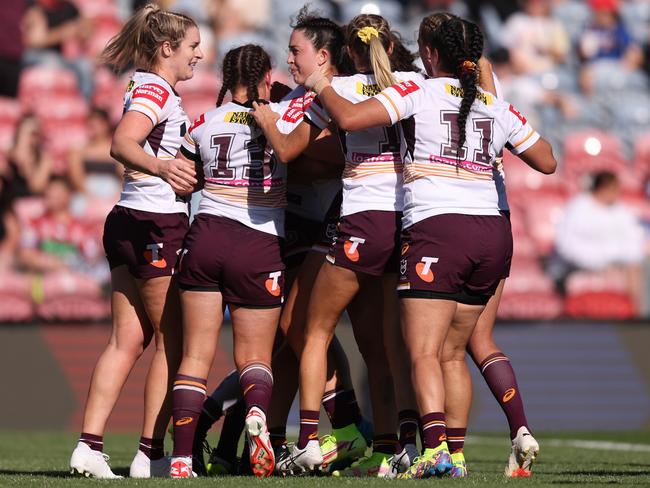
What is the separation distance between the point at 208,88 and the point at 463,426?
9.09 m

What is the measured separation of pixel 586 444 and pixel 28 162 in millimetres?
6692

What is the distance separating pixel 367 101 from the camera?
17.5ft

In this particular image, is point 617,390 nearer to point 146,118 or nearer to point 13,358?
point 13,358

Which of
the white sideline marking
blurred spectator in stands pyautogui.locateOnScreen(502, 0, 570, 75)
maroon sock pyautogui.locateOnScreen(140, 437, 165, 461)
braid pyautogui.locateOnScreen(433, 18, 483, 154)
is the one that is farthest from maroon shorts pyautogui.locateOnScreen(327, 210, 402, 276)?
blurred spectator in stands pyautogui.locateOnScreen(502, 0, 570, 75)

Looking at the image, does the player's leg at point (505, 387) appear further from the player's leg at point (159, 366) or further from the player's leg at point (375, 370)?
the player's leg at point (159, 366)

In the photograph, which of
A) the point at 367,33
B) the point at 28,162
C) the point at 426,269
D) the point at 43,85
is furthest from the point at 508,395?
the point at 43,85

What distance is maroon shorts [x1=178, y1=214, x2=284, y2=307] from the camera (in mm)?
5664

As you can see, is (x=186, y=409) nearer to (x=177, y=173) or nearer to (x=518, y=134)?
(x=177, y=173)

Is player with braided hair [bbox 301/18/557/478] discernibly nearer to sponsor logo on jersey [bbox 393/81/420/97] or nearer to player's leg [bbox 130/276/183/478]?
sponsor logo on jersey [bbox 393/81/420/97]

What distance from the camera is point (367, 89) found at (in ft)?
18.8

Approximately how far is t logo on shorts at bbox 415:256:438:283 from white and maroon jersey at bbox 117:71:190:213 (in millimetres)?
1301

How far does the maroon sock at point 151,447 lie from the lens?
5.87 m

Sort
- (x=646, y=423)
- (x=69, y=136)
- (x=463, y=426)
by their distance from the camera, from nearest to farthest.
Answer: (x=463, y=426) < (x=646, y=423) < (x=69, y=136)

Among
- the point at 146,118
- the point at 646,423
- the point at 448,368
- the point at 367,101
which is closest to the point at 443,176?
the point at 367,101
